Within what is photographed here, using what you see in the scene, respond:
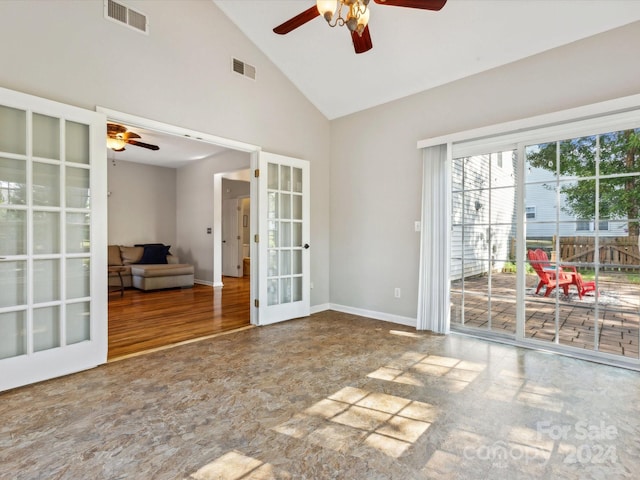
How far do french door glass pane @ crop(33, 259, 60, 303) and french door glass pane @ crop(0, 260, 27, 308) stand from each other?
0.21 ft

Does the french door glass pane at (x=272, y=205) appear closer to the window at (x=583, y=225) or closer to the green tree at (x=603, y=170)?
the green tree at (x=603, y=170)

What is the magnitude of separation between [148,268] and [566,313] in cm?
660

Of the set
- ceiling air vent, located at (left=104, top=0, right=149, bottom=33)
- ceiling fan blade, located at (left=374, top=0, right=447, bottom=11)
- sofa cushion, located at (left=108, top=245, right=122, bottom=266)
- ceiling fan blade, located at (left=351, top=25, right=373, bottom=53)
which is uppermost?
→ ceiling air vent, located at (left=104, top=0, right=149, bottom=33)

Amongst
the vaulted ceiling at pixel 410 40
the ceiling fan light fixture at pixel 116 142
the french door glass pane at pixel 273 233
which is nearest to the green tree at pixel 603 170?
the vaulted ceiling at pixel 410 40

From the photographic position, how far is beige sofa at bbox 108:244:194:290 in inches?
263

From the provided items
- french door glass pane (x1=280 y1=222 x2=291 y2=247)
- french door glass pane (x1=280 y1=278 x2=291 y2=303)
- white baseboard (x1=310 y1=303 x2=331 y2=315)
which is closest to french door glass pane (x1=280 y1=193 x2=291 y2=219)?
french door glass pane (x1=280 y1=222 x2=291 y2=247)

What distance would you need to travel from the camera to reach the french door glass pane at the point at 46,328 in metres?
2.62

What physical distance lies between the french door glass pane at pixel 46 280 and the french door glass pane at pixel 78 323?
0.52 feet

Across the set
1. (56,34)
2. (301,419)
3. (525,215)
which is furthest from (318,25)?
(301,419)

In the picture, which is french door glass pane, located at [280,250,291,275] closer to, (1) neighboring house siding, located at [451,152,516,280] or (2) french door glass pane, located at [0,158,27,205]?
(1) neighboring house siding, located at [451,152,516,280]

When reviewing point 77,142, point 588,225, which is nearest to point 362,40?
point 77,142

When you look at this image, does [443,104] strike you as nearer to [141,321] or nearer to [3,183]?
[3,183]

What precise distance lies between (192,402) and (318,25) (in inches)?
148

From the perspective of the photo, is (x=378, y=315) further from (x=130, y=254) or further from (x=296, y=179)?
(x=130, y=254)
